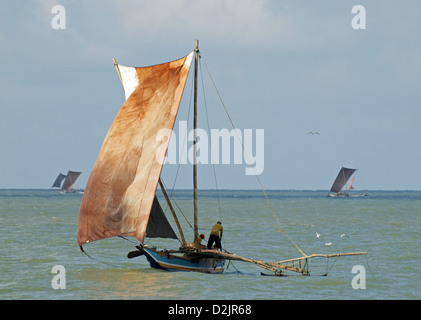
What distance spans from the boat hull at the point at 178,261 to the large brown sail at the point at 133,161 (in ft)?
6.50

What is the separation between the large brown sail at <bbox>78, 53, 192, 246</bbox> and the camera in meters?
30.1

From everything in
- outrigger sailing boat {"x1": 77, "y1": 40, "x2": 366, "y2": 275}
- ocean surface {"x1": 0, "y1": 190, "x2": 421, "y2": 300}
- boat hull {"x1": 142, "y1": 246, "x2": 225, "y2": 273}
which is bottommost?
ocean surface {"x1": 0, "y1": 190, "x2": 421, "y2": 300}

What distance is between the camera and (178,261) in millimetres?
31172

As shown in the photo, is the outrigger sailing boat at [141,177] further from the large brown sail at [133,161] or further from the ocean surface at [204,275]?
the ocean surface at [204,275]

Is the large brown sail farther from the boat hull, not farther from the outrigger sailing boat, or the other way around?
the boat hull

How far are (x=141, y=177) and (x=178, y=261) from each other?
4202 mm

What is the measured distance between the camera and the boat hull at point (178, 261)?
3111cm

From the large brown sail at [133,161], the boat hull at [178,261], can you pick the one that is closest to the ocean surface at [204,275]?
the boat hull at [178,261]

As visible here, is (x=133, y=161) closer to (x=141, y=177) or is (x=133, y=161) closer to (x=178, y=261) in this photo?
(x=141, y=177)

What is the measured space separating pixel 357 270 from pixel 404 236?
2380cm

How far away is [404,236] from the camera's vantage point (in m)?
57.4

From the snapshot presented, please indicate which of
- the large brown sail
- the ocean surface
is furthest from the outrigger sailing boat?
the ocean surface
